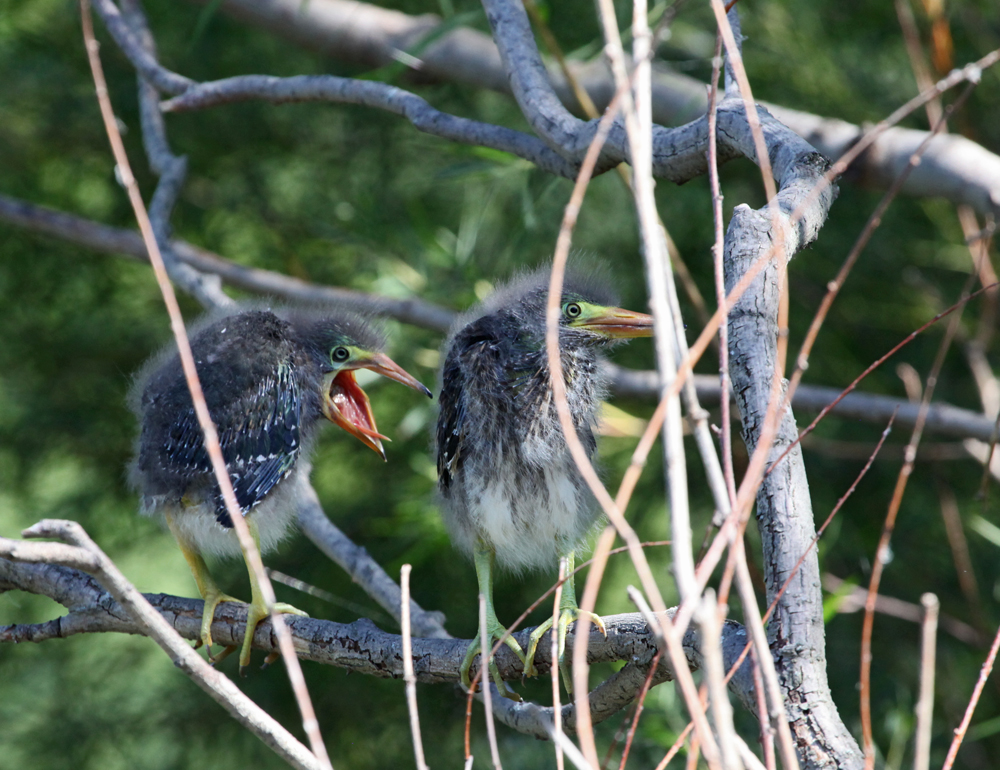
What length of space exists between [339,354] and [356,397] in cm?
22

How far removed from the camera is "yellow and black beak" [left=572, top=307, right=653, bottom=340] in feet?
8.10

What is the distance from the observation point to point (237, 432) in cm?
258

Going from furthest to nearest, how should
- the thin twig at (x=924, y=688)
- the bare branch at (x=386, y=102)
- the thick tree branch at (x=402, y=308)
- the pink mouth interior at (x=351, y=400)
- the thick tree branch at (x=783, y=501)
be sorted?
the thick tree branch at (x=402, y=308)
the pink mouth interior at (x=351, y=400)
the bare branch at (x=386, y=102)
the thick tree branch at (x=783, y=501)
the thin twig at (x=924, y=688)

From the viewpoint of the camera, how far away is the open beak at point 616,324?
2.47m

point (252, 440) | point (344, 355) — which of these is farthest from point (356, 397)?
point (252, 440)

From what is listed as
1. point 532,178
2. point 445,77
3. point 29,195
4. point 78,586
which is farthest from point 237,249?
point 78,586

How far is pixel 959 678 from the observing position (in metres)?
4.12

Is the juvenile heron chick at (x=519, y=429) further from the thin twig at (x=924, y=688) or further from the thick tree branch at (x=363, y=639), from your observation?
the thin twig at (x=924, y=688)

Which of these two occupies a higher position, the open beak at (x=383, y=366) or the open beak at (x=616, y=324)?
the open beak at (x=616, y=324)

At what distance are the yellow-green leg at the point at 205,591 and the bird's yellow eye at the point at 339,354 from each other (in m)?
0.63

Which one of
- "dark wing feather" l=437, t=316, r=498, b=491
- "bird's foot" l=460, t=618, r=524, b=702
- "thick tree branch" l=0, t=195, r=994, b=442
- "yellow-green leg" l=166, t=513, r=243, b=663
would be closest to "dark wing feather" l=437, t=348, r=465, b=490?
"dark wing feather" l=437, t=316, r=498, b=491

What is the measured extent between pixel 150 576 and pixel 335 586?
1.66 metres

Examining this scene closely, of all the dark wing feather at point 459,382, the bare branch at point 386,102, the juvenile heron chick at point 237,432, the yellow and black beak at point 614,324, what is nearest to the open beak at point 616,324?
the yellow and black beak at point 614,324

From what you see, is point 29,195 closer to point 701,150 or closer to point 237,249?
point 237,249
